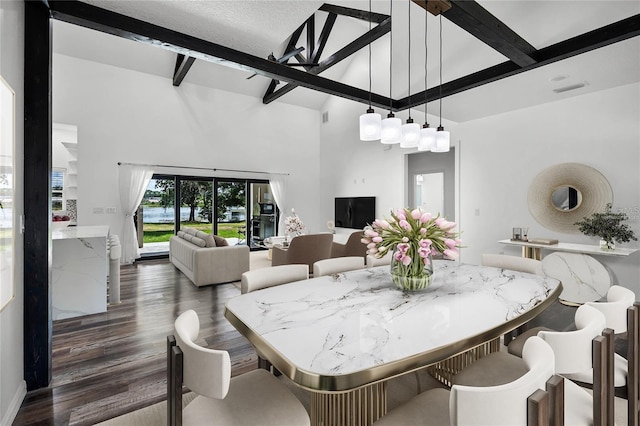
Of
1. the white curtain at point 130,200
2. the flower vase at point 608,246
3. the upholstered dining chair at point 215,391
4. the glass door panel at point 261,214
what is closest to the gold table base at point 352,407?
the upholstered dining chair at point 215,391

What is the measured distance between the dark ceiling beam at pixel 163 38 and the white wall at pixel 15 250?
0.33 meters

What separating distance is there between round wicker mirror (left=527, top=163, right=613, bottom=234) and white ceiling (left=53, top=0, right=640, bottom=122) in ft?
3.30

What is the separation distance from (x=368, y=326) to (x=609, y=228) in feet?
12.5

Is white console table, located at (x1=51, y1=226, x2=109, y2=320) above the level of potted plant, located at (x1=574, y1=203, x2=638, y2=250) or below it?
below

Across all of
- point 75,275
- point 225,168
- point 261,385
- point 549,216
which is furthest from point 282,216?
point 261,385

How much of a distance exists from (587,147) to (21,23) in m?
5.74

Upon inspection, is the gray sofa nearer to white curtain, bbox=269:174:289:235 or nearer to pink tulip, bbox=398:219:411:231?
white curtain, bbox=269:174:289:235

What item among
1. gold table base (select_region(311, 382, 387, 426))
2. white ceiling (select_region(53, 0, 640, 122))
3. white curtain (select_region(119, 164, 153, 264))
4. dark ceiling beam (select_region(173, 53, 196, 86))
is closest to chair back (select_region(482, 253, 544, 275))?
gold table base (select_region(311, 382, 387, 426))

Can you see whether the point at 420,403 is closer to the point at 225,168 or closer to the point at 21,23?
the point at 21,23

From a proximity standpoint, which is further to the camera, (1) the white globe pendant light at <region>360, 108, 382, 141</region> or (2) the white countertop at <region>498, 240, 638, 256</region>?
(2) the white countertop at <region>498, 240, 638, 256</region>

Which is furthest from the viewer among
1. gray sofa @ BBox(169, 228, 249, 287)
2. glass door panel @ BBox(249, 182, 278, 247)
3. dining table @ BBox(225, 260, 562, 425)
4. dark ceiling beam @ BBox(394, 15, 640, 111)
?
glass door panel @ BBox(249, 182, 278, 247)

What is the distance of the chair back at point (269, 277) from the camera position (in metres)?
1.92

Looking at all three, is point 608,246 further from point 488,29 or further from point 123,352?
point 123,352

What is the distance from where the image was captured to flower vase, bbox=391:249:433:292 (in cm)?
173
